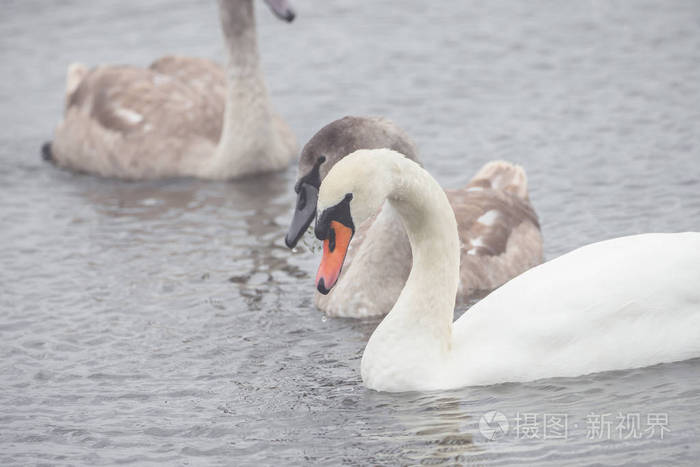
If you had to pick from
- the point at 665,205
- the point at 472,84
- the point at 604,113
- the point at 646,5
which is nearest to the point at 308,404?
the point at 665,205

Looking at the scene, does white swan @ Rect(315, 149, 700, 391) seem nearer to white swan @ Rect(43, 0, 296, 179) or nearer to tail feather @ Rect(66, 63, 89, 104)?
white swan @ Rect(43, 0, 296, 179)

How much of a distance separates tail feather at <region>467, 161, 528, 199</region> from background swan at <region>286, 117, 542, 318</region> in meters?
0.25

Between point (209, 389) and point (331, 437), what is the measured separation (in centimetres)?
115

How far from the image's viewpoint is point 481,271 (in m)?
9.62

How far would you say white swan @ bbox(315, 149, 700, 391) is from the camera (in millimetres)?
7445

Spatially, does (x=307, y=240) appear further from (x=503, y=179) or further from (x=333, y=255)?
(x=333, y=255)

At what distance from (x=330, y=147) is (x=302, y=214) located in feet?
1.89

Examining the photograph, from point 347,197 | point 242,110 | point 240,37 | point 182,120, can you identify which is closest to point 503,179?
point 242,110

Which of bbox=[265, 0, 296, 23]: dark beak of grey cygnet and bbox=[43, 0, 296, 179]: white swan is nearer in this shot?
bbox=[265, 0, 296, 23]: dark beak of grey cygnet

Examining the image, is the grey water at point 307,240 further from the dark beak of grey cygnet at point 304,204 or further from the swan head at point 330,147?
the swan head at point 330,147

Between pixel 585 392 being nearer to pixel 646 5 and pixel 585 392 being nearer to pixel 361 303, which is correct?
pixel 361 303

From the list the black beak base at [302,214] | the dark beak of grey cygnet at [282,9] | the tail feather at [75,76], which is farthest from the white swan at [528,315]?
the tail feather at [75,76]

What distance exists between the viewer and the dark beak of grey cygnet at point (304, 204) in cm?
861

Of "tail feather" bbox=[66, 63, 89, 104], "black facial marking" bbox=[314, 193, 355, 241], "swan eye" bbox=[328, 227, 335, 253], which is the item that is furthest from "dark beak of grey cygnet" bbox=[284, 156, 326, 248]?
"tail feather" bbox=[66, 63, 89, 104]
